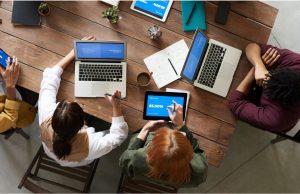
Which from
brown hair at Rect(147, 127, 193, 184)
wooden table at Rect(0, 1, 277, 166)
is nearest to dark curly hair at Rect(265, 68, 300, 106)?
wooden table at Rect(0, 1, 277, 166)

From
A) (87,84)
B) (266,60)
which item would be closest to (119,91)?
(87,84)

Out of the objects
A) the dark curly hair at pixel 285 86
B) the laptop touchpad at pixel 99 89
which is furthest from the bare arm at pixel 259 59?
the laptop touchpad at pixel 99 89

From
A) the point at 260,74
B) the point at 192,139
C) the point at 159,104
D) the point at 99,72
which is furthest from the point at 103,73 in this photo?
the point at 260,74

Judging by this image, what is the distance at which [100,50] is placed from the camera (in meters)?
1.92

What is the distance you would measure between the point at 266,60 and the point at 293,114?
37cm

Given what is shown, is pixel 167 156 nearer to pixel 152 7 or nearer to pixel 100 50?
pixel 100 50

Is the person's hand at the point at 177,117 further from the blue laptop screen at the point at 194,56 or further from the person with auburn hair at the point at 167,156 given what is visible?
the blue laptop screen at the point at 194,56

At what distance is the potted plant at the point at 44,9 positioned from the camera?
1.98 m

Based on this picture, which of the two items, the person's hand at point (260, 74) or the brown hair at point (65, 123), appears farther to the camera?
the person's hand at point (260, 74)

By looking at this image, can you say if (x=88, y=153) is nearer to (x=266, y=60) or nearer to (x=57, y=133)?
(x=57, y=133)

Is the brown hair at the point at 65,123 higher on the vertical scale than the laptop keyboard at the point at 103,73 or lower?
lower

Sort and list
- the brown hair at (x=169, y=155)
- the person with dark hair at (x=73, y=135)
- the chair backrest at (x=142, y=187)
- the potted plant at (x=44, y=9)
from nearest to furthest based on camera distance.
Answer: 1. the brown hair at (x=169, y=155)
2. the person with dark hair at (x=73, y=135)
3. the potted plant at (x=44, y=9)
4. the chair backrest at (x=142, y=187)

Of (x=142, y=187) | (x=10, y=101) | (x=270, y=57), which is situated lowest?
(x=142, y=187)

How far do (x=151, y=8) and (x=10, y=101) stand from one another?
1.05m
